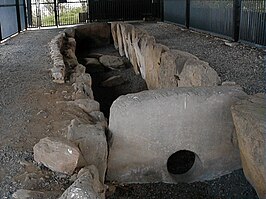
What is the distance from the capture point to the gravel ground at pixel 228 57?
623 centimetres

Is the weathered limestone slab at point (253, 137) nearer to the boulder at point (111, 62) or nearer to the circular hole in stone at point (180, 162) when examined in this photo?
the circular hole in stone at point (180, 162)

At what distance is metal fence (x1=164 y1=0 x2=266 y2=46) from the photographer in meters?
8.89

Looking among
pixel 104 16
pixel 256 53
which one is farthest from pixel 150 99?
pixel 104 16

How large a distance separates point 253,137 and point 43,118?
96.4 inches

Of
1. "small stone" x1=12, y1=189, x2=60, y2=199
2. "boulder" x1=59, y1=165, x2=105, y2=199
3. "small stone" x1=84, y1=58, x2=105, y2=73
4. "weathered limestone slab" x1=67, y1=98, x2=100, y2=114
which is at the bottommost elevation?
"small stone" x1=84, y1=58, x2=105, y2=73

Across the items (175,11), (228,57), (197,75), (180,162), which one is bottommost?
(180,162)

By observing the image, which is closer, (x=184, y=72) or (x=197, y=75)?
(x=197, y=75)

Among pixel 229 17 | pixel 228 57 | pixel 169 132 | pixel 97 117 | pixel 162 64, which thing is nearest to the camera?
pixel 169 132

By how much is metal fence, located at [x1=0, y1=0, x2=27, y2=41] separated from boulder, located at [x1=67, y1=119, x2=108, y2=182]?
8582mm

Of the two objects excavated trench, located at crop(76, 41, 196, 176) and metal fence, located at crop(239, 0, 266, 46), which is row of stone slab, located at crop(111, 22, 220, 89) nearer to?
excavated trench, located at crop(76, 41, 196, 176)

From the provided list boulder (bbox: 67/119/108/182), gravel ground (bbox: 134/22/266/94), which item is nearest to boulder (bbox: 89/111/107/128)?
boulder (bbox: 67/119/108/182)

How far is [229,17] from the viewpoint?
10.3 meters

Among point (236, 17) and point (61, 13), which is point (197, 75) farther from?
point (61, 13)

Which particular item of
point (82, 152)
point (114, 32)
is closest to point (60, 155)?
point (82, 152)
